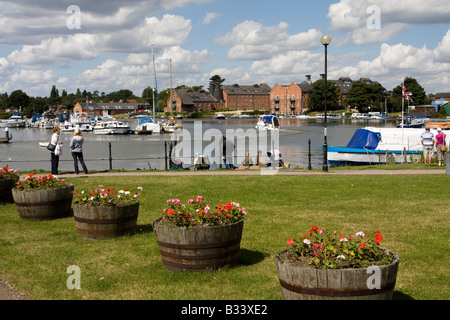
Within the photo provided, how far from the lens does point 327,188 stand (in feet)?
51.0

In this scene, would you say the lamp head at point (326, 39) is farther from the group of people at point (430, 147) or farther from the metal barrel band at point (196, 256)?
the metal barrel band at point (196, 256)

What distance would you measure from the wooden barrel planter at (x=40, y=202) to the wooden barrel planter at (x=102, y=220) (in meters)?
2.08

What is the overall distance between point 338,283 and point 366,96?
179 metres

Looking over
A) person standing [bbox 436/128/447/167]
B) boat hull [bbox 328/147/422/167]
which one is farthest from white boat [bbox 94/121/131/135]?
person standing [bbox 436/128/447/167]

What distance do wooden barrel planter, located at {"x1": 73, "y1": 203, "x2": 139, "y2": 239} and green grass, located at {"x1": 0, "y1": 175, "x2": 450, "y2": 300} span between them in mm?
190

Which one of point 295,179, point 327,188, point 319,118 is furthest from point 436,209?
point 319,118

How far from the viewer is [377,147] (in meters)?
37.5

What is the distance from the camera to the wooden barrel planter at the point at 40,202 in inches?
433

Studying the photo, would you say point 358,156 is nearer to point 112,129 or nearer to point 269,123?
point 269,123
